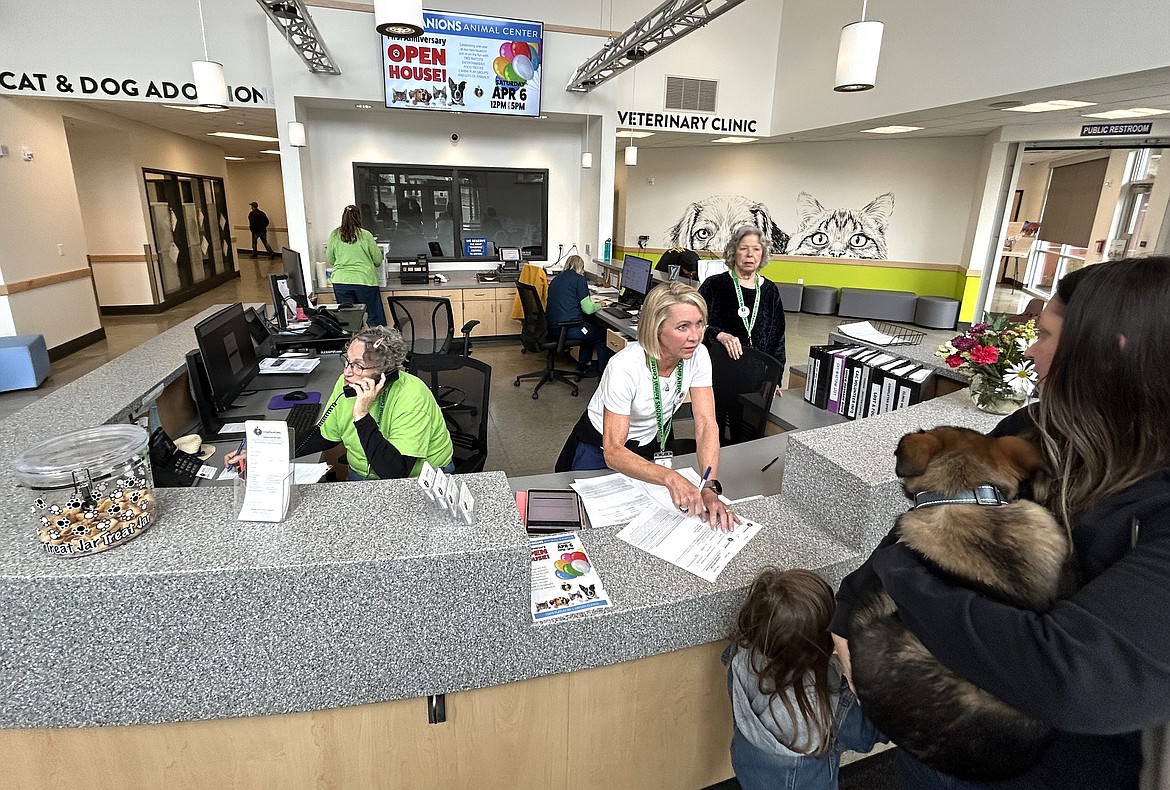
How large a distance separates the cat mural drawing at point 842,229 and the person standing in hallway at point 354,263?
714 cm

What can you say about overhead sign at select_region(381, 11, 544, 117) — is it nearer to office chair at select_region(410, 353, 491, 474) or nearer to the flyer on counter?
office chair at select_region(410, 353, 491, 474)

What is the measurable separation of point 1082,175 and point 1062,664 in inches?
572

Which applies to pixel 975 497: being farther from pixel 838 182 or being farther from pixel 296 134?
pixel 838 182

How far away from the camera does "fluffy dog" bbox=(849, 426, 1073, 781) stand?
783 mm

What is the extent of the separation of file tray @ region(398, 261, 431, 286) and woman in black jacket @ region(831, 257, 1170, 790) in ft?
23.2

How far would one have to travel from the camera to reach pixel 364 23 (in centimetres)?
611

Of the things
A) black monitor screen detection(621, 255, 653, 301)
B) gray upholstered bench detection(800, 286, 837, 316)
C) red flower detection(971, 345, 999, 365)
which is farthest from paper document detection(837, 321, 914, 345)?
gray upholstered bench detection(800, 286, 837, 316)

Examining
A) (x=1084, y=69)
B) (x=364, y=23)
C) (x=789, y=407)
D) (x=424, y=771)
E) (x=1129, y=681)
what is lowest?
(x=424, y=771)

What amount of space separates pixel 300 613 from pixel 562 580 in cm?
54

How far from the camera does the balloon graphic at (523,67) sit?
256 inches

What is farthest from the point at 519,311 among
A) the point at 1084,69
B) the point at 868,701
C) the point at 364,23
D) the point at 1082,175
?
the point at 1082,175

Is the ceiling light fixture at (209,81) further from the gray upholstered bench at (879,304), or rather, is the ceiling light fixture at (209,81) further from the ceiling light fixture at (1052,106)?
the gray upholstered bench at (879,304)

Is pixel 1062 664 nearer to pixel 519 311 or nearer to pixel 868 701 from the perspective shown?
pixel 868 701

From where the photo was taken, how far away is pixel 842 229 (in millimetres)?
9945
